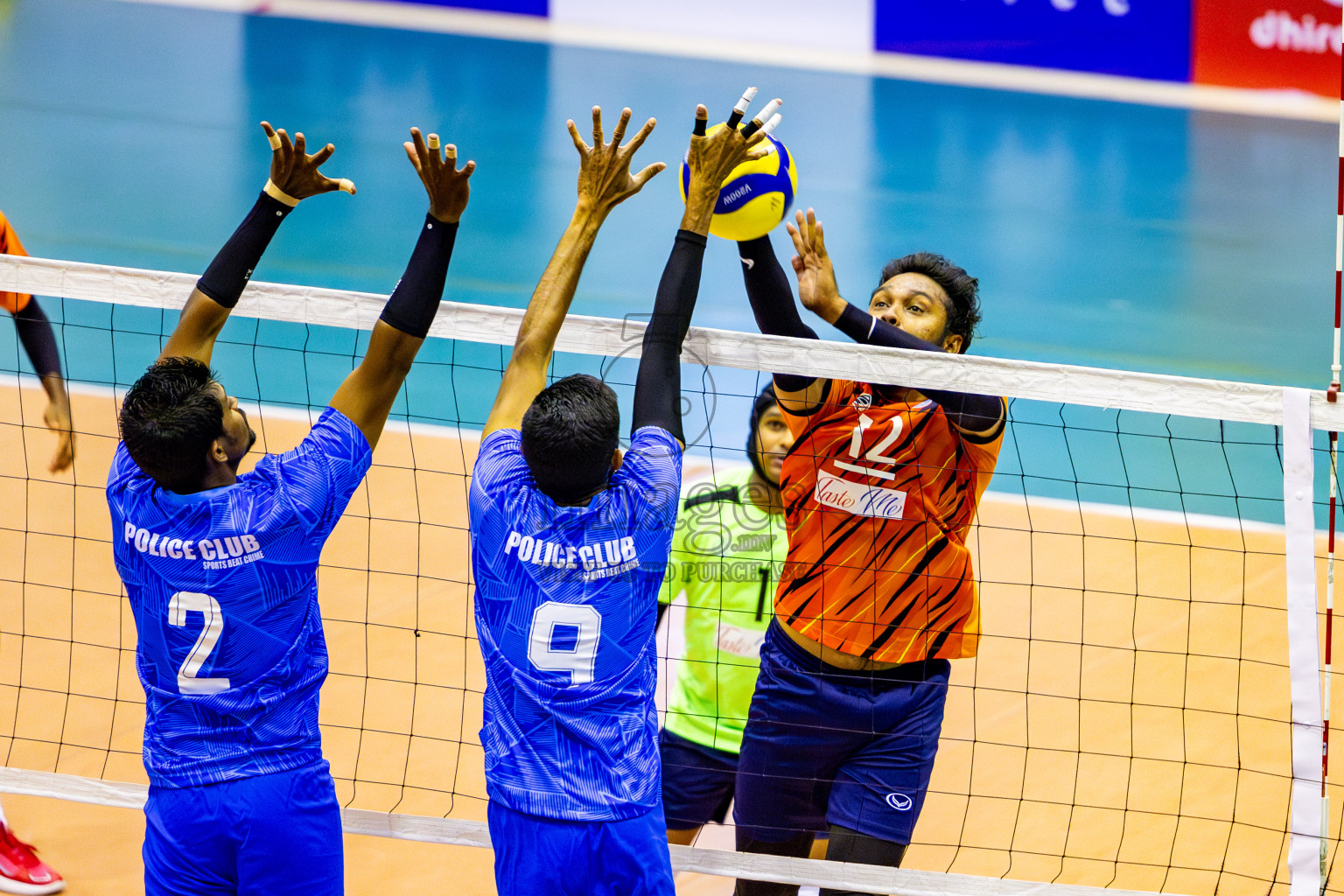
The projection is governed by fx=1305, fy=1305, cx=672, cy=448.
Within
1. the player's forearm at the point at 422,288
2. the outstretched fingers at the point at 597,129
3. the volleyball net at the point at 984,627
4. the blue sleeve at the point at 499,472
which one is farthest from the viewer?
the volleyball net at the point at 984,627

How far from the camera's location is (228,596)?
3.46 m

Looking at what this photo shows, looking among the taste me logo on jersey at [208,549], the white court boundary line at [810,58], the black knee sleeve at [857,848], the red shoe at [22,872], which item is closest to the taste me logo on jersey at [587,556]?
the taste me logo on jersey at [208,549]

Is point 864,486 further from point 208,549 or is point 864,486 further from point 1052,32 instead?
point 1052,32

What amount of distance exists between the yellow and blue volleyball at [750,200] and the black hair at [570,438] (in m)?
0.94

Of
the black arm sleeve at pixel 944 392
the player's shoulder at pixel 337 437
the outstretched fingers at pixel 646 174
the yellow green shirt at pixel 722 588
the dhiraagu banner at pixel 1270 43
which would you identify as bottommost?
the yellow green shirt at pixel 722 588

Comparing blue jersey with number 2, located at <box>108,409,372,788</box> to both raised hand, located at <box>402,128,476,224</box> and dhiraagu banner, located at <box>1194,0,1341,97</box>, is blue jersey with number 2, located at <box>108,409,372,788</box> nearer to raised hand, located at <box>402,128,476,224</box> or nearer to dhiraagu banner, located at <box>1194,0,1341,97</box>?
raised hand, located at <box>402,128,476,224</box>

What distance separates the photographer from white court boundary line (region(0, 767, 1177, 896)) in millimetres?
4215

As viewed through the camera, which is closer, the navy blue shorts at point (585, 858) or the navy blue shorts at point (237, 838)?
the navy blue shorts at point (585, 858)

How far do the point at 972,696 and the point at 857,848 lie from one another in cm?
277

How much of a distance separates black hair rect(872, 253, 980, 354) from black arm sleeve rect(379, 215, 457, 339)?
154 cm

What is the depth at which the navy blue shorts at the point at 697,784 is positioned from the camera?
489 centimetres

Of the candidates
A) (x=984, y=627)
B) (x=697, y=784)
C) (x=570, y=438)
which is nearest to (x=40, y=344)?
(x=697, y=784)

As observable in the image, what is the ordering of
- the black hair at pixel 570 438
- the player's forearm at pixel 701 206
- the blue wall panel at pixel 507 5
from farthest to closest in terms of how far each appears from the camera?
the blue wall panel at pixel 507 5
the player's forearm at pixel 701 206
the black hair at pixel 570 438

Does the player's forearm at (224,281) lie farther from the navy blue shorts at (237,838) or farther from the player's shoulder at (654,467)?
the player's shoulder at (654,467)
